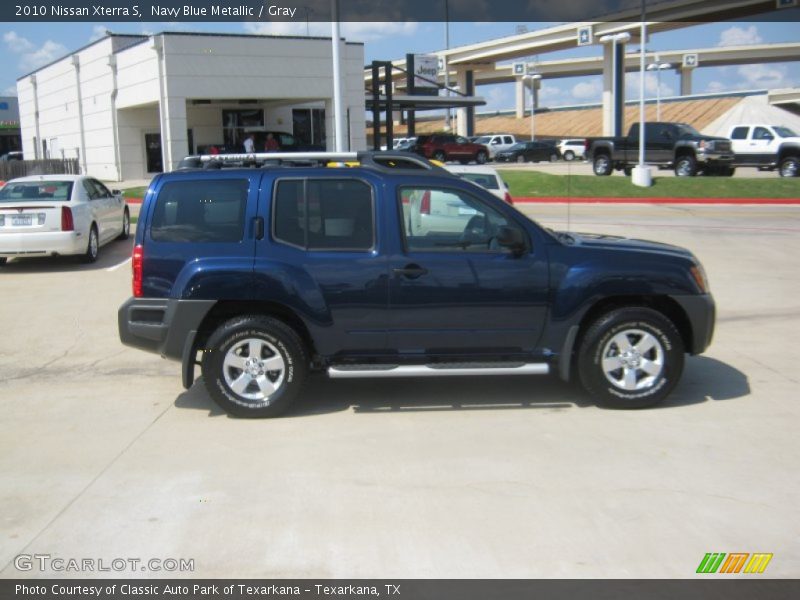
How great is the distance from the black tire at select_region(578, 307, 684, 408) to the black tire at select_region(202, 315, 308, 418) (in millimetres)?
2194

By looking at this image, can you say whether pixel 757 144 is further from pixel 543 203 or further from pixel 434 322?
pixel 434 322

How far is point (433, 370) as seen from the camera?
21.3 ft

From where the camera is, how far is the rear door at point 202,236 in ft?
21.1

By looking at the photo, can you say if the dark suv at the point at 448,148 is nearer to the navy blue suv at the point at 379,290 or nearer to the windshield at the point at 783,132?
Result: the windshield at the point at 783,132

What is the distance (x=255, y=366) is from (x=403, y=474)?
66.3 inches

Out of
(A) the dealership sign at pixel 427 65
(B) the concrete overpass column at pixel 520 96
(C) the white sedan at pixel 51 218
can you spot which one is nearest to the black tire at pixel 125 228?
(C) the white sedan at pixel 51 218

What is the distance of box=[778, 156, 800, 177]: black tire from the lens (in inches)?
1280

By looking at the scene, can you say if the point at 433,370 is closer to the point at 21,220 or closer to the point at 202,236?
the point at 202,236

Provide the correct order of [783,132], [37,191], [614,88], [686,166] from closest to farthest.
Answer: [37,191], [686,166], [783,132], [614,88]

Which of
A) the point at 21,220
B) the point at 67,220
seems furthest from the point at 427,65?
the point at 21,220

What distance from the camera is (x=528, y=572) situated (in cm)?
413

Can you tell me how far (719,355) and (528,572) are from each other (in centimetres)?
497

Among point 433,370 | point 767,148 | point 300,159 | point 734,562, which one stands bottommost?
point 734,562
